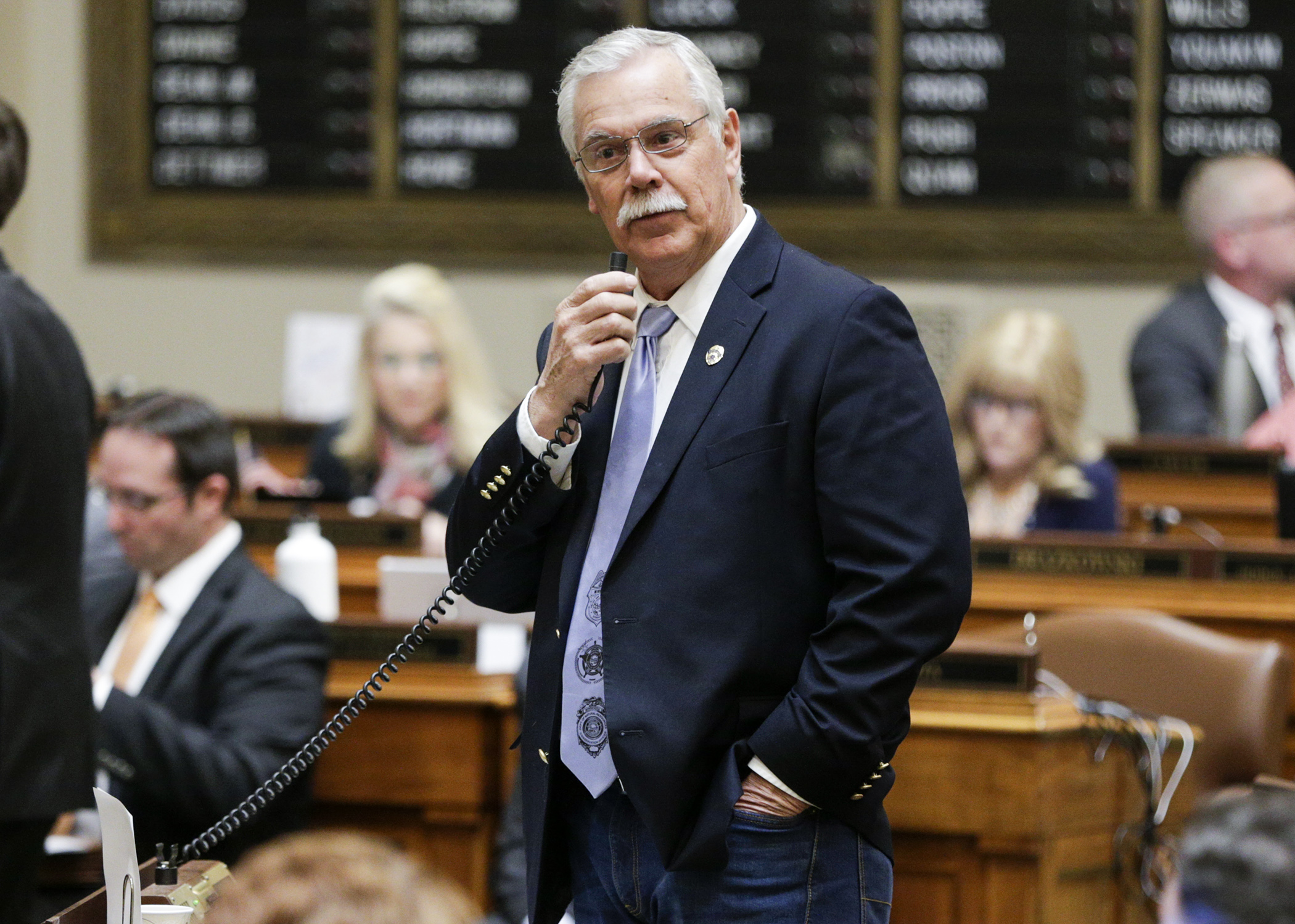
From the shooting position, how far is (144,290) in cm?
702

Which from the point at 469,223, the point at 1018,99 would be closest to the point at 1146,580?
the point at 1018,99

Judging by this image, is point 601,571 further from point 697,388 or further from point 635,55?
point 635,55

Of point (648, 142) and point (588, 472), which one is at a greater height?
point (648, 142)

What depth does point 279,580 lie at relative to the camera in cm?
371

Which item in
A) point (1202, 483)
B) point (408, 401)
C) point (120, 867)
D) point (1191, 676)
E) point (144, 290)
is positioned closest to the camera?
point (120, 867)

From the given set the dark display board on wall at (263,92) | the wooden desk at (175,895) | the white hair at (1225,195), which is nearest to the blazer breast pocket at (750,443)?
the wooden desk at (175,895)

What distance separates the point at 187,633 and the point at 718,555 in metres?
1.64

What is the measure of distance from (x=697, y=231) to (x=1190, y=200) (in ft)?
13.2

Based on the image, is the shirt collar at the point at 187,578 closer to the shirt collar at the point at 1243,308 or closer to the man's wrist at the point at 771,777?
the man's wrist at the point at 771,777

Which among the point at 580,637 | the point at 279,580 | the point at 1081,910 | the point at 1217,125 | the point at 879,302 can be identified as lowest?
the point at 1081,910

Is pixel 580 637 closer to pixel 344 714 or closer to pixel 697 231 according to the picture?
pixel 344 714

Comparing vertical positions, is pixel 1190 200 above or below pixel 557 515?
above

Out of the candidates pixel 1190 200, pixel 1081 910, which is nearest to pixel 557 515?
pixel 1081 910

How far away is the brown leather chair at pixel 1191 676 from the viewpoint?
3.14 metres
